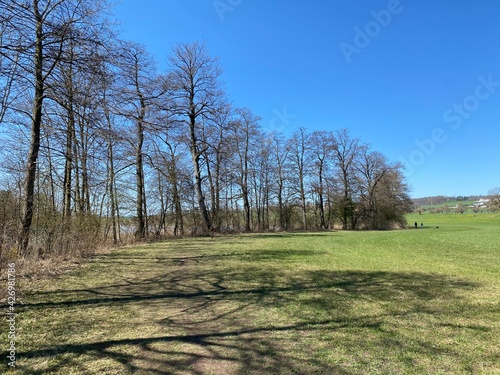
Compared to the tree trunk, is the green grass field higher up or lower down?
lower down

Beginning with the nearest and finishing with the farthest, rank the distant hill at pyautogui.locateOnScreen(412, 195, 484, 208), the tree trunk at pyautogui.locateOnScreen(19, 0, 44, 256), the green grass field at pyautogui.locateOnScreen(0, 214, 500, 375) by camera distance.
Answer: the green grass field at pyautogui.locateOnScreen(0, 214, 500, 375)
the tree trunk at pyautogui.locateOnScreen(19, 0, 44, 256)
the distant hill at pyautogui.locateOnScreen(412, 195, 484, 208)

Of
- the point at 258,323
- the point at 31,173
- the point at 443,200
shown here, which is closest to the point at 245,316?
the point at 258,323

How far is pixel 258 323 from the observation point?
3.40 meters

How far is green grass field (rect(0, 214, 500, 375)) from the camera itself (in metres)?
2.47

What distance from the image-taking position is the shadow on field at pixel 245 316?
2510 mm

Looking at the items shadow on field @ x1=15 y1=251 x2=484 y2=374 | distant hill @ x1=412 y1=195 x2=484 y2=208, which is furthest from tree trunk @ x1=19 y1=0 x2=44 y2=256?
distant hill @ x1=412 y1=195 x2=484 y2=208

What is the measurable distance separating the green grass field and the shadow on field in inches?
0.6

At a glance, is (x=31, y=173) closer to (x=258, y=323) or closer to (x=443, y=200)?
(x=258, y=323)

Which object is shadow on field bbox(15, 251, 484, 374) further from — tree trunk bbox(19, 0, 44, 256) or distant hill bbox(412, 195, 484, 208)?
distant hill bbox(412, 195, 484, 208)

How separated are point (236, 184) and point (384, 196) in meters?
22.7

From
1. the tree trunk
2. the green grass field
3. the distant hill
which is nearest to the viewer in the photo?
the green grass field

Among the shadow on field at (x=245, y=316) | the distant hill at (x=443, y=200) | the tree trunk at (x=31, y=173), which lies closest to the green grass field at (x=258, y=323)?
the shadow on field at (x=245, y=316)

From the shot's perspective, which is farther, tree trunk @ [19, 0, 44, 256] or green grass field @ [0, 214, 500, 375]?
tree trunk @ [19, 0, 44, 256]

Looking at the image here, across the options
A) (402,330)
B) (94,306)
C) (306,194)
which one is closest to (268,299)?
(402,330)
